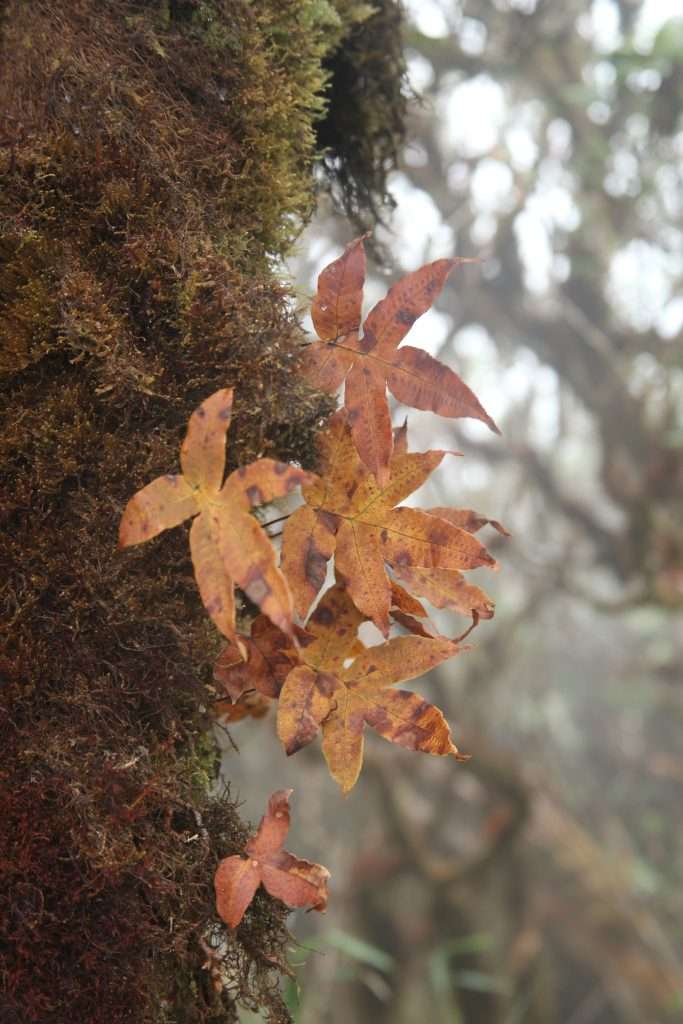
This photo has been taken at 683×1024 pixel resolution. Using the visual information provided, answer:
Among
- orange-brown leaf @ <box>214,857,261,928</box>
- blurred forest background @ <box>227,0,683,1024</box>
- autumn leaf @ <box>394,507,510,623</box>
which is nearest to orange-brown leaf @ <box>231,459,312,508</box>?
autumn leaf @ <box>394,507,510,623</box>

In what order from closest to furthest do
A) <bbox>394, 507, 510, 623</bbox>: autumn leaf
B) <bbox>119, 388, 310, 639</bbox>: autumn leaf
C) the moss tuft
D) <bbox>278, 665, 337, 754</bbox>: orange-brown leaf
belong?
<bbox>119, 388, 310, 639</bbox>: autumn leaf < <bbox>278, 665, 337, 754</bbox>: orange-brown leaf < <bbox>394, 507, 510, 623</bbox>: autumn leaf < the moss tuft

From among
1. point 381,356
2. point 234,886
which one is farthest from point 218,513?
point 234,886

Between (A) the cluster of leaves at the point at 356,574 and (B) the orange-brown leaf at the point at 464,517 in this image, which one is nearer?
(A) the cluster of leaves at the point at 356,574

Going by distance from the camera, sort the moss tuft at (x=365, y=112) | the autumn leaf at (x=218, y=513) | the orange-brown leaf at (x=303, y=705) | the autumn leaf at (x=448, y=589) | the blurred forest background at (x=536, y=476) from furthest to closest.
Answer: the blurred forest background at (x=536, y=476) < the moss tuft at (x=365, y=112) < the autumn leaf at (x=448, y=589) < the orange-brown leaf at (x=303, y=705) < the autumn leaf at (x=218, y=513)

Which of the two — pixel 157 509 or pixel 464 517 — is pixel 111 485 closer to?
pixel 157 509

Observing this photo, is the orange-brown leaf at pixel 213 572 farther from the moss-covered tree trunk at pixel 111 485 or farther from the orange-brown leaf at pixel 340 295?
the orange-brown leaf at pixel 340 295

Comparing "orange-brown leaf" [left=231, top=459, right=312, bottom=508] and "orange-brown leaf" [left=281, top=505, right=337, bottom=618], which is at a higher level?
"orange-brown leaf" [left=231, top=459, right=312, bottom=508]

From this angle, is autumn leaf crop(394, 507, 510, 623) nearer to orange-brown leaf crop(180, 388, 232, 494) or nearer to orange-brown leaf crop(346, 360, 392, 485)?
orange-brown leaf crop(346, 360, 392, 485)

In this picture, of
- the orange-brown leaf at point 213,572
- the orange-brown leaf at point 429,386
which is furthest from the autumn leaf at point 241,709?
the orange-brown leaf at point 429,386
